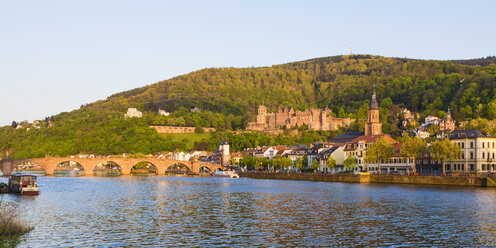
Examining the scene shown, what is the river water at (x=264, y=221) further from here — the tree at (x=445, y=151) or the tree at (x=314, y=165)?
the tree at (x=314, y=165)

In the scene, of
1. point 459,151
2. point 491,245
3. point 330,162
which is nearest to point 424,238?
point 491,245

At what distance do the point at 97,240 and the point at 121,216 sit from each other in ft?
28.3

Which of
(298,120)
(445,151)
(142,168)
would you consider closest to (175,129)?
(298,120)

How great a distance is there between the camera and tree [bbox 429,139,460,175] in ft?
206

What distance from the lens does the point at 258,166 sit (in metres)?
110

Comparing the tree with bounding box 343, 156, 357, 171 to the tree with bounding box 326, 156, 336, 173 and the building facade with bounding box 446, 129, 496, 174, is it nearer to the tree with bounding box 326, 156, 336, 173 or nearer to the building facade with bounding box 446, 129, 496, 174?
the tree with bounding box 326, 156, 336, 173

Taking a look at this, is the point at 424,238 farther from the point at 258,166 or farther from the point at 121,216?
the point at 258,166

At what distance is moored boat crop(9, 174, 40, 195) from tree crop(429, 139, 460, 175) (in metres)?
43.5

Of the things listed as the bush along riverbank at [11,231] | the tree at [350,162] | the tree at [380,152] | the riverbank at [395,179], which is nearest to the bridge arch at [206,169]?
the riverbank at [395,179]

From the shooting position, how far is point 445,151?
62.3m

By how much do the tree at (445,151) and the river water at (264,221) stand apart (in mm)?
17540

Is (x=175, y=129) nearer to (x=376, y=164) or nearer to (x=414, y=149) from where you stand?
(x=376, y=164)

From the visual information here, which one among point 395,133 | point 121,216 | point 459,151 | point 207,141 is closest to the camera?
point 121,216

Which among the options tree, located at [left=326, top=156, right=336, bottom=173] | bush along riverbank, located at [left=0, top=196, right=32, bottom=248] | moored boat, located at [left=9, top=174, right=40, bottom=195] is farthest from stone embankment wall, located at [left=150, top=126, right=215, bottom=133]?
bush along riverbank, located at [left=0, top=196, right=32, bottom=248]
